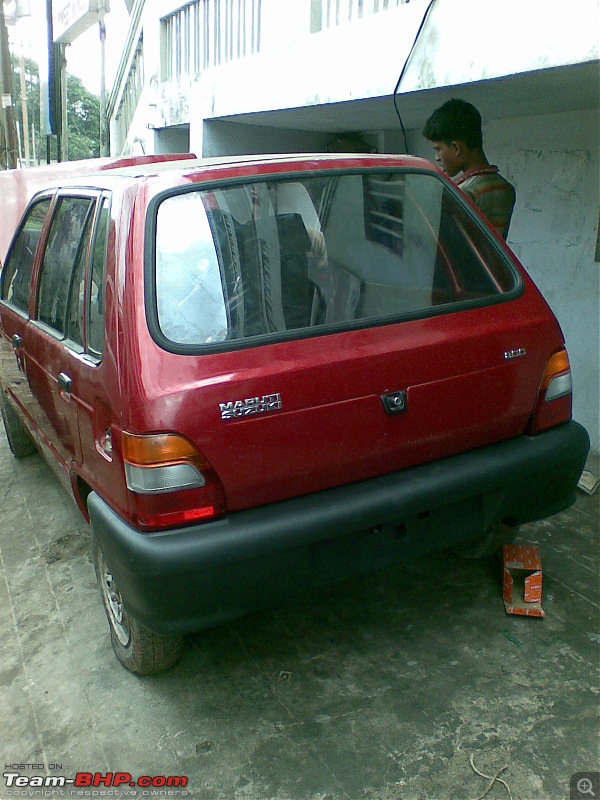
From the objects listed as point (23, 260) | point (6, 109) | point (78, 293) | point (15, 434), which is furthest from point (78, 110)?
point (78, 293)

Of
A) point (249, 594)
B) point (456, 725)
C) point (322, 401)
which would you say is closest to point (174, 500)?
point (249, 594)

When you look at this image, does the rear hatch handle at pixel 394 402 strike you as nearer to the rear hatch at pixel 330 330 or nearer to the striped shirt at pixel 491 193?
the rear hatch at pixel 330 330

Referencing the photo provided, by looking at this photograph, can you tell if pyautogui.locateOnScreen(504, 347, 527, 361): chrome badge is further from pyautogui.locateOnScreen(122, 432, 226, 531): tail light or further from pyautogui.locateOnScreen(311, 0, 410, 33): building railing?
pyautogui.locateOnScreen(311, 0, 410, 33): building railing

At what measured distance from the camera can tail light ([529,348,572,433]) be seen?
2.67 metres

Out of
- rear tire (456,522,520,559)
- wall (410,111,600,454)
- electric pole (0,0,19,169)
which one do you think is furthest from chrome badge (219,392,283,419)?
electric pole (0,0,19,169)

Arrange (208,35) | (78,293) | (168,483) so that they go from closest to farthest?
(168,483)
(78,293)
(208,35)

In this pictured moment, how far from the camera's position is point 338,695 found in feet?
8.32

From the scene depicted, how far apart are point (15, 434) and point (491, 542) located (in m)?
3.36

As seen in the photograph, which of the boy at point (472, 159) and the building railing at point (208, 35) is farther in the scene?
the building railing at point (208, 35)

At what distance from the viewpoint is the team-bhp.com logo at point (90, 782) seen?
7.30 feet

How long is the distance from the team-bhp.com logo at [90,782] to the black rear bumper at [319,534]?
1.52ft

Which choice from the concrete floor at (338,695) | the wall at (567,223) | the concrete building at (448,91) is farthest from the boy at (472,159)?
the concrete floor at (338,695)

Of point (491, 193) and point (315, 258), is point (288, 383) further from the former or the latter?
point (491, 193)

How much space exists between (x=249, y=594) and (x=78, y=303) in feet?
4.33
